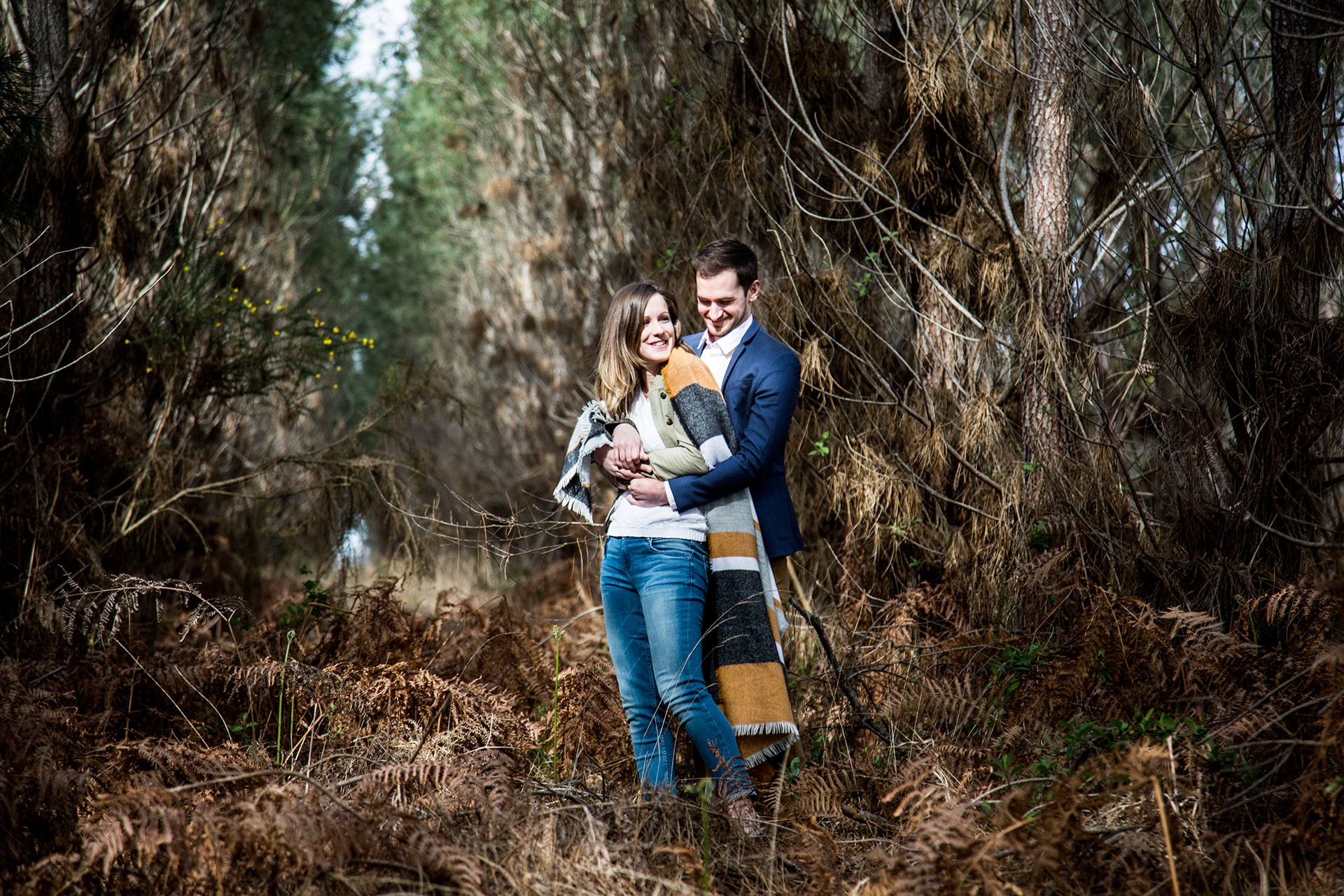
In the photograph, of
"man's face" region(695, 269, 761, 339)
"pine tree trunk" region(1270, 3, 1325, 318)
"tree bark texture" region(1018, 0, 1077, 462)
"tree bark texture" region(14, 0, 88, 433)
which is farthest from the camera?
"tree bark texture" region(14, 0, 88, 433)

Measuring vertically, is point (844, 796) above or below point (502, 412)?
below

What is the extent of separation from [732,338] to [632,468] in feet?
1.72

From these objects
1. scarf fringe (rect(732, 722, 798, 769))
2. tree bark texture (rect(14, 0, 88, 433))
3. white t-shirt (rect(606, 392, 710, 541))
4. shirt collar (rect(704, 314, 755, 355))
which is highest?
tree bark texture (rect(14, 0, 88, 433))

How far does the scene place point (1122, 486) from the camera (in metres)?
3.80

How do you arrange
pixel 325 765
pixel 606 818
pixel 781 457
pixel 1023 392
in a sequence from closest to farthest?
pixel 606 818, pixel 781 457, pixel 325 765, pixel 1023 392

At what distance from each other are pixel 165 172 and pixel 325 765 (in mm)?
4126

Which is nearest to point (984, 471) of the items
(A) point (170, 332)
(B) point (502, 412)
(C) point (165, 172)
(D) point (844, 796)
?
(D) point (844, 796)

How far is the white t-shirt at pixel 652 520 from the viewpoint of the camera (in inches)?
115

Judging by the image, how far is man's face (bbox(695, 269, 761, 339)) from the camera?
3088 mm

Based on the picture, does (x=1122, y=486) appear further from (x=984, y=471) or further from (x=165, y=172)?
(x=165, y=172)

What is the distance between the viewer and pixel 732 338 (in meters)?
3.11

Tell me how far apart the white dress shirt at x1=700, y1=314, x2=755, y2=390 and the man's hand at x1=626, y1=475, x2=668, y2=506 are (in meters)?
0.38

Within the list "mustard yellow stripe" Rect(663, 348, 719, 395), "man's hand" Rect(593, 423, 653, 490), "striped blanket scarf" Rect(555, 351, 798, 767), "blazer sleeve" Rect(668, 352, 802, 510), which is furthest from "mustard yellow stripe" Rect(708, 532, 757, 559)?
"mustard yellow stripe" Rect(663, 348, 719, 395)

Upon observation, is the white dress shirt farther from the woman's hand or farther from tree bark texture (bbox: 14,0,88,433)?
tree bark texture (bbox: 14,0,88,433)
